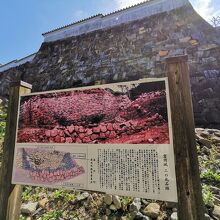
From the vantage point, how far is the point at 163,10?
9.90 meters

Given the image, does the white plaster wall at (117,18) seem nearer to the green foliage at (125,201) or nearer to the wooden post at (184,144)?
the wooden post at (184,144)

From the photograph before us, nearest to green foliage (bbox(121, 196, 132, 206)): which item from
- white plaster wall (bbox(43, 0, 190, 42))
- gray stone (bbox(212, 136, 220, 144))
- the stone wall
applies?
gray stone (bbox(212, 136, 220, 144))

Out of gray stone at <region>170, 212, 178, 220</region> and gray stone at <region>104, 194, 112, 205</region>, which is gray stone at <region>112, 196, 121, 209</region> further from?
gray stone at <region>170, 212, 178, 220</region>

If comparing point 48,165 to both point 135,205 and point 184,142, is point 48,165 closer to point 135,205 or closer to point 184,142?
point 135,205

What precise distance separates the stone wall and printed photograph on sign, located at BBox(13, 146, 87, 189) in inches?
195

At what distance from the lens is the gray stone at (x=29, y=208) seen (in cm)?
342

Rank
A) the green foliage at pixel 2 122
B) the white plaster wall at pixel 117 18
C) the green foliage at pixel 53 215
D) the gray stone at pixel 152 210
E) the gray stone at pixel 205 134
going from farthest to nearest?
the white plaster wall at pixel 117 18
the green foliage at pixel 2 122
the gray stone at pixel 205 134
the green foliage at pixel 53 215
the gray stone at pixel 152 210

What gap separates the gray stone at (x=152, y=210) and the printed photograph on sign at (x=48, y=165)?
3.52 ft

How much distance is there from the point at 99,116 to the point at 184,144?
932 mm

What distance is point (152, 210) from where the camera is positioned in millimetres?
2877

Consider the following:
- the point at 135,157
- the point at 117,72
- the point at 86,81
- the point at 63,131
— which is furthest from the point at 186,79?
the point at 86,81

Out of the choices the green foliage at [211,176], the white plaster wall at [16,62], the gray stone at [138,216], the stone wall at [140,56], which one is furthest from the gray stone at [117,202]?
the white plaster wall at [16,62]

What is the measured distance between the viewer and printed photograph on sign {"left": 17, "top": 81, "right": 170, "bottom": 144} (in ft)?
7.34

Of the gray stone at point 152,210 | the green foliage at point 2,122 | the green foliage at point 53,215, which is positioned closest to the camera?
the gray stone at point 152,210
